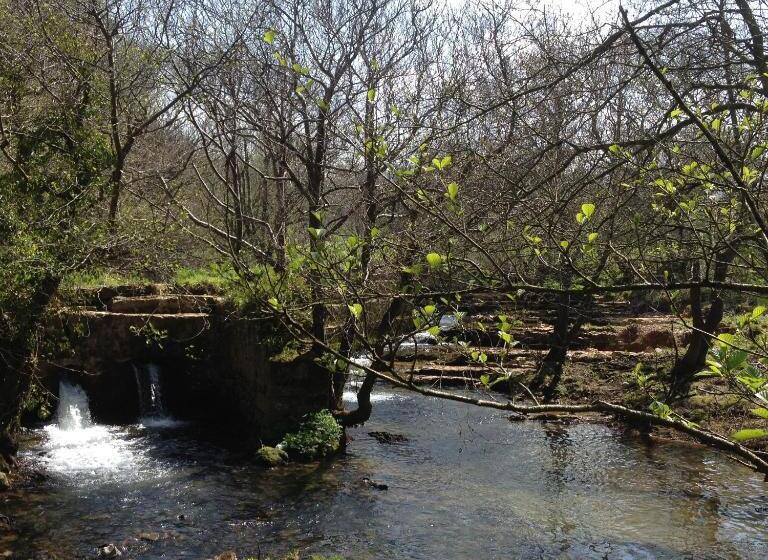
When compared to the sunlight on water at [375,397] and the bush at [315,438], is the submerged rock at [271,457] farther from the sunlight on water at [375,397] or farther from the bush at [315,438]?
the sunlight on water at [375,397]

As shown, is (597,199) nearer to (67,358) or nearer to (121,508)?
(121,508)

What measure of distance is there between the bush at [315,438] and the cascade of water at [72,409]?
402 cm

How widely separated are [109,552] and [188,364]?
6810mm

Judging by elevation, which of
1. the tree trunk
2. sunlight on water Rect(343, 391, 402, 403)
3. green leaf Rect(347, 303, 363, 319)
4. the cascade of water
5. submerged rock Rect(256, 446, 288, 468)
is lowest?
submerged rock Rect(256, 446, 288, 468)

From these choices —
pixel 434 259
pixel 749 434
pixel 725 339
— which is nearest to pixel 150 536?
pixel 434 259

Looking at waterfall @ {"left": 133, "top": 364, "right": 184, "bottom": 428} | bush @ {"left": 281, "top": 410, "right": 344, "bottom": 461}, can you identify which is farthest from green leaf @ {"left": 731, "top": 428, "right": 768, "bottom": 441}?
waterfall @ {"left": 133, "top": 364, "right": 184, "bottom": 428}

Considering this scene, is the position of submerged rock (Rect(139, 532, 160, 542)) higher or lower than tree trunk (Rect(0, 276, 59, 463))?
lower

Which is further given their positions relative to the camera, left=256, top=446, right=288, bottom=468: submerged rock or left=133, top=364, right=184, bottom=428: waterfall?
left=133, top=364, right=184, bottom=428: waterfall

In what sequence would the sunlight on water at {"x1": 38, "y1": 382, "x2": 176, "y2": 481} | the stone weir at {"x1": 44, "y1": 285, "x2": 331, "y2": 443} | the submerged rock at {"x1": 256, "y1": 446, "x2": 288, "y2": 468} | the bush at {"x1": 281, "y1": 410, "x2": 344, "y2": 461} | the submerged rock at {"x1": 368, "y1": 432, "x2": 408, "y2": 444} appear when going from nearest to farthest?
the sunlight on water at {"x1": 38, "y1": 382, "x2": 176, "y2": 481}
the submerged rock at {"x1": 256, "y1": 446, "x2": 288, "y2": 468}
the bush at {"x1": 281, "y1": 410, "x2": 344, "y2": 461}
the stone weir at {"x1": 44, "y1": 285, "x2": 331, "y2": 443}
the submerged rock at {"x1": 368, "y1": 432, "x2": 408, "y2": 444}

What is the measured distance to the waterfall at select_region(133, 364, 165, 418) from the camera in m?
13.6

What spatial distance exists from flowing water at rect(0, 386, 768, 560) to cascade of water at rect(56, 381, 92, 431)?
0.02 meters

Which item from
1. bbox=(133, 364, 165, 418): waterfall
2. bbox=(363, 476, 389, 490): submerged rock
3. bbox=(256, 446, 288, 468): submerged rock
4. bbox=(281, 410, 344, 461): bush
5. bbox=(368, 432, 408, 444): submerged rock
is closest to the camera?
bbox=(363, 476, 389, 490): submerged rock

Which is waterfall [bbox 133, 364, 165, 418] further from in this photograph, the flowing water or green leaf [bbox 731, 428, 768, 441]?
green leaf [bbox 731, 428, 768, 441]

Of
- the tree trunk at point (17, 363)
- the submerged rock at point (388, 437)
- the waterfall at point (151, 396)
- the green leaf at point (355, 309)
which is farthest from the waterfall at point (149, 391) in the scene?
the green leaf at point (355, 309)
